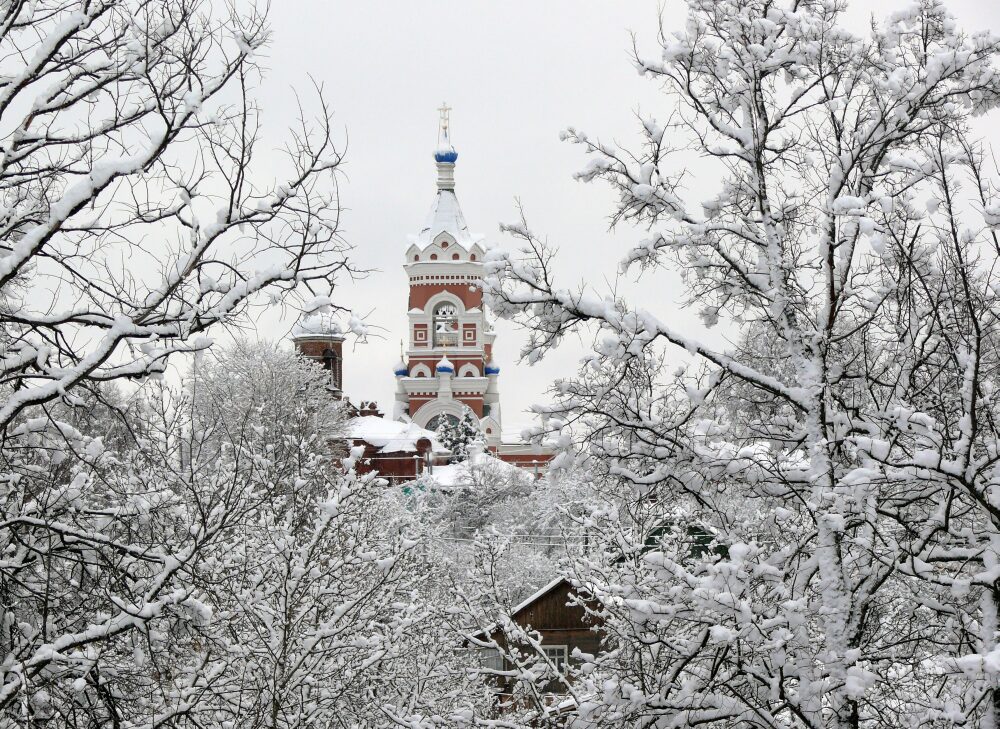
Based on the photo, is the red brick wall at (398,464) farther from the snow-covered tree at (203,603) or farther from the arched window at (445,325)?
the snow-covered tree at (203,603)

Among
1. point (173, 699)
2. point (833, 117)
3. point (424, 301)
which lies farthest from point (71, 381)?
point (424, 301)

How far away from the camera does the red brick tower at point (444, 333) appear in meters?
85.1

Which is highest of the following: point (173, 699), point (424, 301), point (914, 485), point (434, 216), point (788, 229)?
point (434, 216)

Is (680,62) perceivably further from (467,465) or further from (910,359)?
(467,465)

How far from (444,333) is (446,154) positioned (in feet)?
46.1

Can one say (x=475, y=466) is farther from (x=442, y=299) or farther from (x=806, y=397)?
(x=806, y=397)

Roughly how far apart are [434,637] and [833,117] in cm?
1157

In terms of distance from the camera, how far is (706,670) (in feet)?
26.8

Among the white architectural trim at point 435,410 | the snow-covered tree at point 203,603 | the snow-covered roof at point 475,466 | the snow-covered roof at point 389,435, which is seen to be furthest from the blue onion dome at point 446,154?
the snow-covered tree at point 203,603

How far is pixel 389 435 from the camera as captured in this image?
69.8m

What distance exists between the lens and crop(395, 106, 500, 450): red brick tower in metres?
85.1

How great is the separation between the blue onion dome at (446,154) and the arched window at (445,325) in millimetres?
11357

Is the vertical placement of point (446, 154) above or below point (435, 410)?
above

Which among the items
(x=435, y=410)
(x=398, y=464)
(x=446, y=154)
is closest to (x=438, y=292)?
(x=435, y=410)
